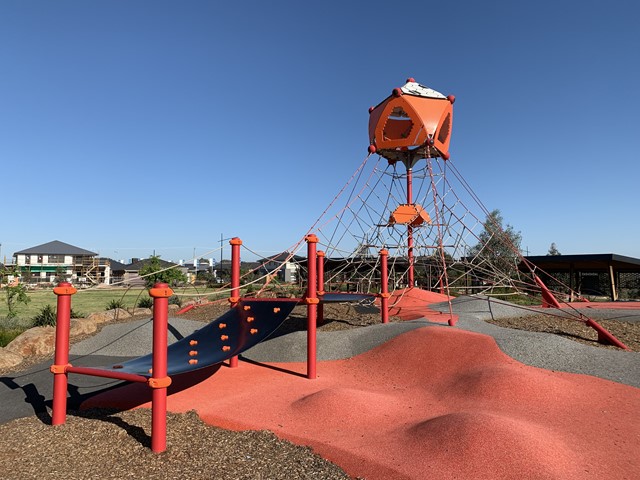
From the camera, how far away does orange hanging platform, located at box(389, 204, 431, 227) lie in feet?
52.0

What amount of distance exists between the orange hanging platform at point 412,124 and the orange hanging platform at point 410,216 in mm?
2042

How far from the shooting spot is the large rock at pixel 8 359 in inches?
350

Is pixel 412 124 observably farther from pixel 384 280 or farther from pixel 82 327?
pixel 82 327

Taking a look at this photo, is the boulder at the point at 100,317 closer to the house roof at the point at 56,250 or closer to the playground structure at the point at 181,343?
the playground structure at the point at 181,343

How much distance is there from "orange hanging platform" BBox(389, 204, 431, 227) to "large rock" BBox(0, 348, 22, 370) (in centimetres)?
1205

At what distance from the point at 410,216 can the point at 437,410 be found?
1112 centimetres

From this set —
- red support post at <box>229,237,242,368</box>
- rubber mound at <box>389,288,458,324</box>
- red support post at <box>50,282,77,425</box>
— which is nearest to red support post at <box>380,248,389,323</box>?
rubber mound at <box>389,288,458,324</box>

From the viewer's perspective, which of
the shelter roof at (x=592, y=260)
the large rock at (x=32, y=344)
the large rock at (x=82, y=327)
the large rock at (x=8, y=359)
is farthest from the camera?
the shelter roof at (x=592, y=260)

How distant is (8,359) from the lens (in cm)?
905

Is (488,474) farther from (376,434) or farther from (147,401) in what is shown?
(147,401)

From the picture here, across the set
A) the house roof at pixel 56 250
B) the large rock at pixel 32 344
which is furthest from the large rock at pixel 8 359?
the house roof at pixel 56 250

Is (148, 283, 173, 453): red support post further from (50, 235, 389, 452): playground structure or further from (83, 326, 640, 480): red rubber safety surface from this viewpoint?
(83, 326, 640, 480): red rubber safety surface

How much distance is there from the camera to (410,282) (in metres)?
16.2

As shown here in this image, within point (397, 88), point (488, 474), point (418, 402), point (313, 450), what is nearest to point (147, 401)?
point (313, 450)
